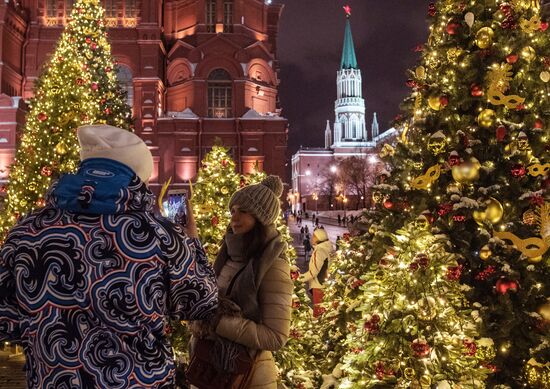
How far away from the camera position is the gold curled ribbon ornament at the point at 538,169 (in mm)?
5070

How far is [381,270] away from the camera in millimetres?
4508

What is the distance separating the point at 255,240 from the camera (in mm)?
2840

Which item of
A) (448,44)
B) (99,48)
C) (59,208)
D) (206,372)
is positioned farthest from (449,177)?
(99,48)

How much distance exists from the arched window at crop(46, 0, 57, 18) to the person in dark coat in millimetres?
37299

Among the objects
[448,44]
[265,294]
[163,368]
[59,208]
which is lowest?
[163,368]

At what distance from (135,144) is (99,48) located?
1909 cm

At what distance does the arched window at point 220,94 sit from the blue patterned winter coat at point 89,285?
34.7 m

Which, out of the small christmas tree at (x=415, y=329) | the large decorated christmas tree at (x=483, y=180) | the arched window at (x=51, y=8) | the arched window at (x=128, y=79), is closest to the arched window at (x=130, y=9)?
the arched window at (x=128, y=79)

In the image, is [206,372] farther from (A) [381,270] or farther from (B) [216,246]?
(B) [216,246]

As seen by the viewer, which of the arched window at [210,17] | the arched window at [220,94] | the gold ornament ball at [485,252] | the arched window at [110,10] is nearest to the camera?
the gold ornament ball at [485,252]

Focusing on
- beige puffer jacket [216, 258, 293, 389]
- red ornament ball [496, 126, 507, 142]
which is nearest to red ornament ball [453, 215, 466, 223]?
red ornament ball [496, 126, 507, 142]

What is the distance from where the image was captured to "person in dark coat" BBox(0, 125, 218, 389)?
1778 millimetres

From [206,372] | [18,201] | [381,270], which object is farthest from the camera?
→ [18,201]

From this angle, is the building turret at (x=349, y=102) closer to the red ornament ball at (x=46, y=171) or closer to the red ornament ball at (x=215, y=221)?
the red ornament ball at (x=46, y=171)
